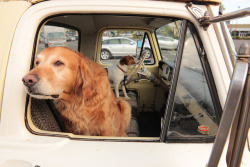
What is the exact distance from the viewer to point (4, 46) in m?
1.07

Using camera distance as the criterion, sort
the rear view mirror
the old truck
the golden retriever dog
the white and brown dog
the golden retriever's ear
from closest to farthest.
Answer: the rear view mirror
the old truck
the golden retriever dog
the golden retriever's ear
the white and brown dog

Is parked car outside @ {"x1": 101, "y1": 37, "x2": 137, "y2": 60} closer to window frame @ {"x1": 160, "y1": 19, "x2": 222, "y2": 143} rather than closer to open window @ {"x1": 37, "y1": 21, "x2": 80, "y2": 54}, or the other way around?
open window @ {"x1": 37, "y1": 21, "x2": 80, "y2": 54}

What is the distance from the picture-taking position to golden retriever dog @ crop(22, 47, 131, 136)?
149 cm

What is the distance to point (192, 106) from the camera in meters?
1.22

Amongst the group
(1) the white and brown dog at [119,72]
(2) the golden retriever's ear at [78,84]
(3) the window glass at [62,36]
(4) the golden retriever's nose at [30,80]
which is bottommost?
(1) the white and brown dog at [119,72]

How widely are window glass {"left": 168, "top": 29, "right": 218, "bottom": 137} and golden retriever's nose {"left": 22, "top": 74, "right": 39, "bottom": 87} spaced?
88 centimetres

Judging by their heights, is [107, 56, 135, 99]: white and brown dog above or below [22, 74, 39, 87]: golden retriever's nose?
below

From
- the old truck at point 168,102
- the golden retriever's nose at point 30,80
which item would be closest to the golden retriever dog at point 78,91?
the golden retriever's nose at point 30,80

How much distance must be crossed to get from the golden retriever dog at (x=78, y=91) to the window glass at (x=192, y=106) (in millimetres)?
824

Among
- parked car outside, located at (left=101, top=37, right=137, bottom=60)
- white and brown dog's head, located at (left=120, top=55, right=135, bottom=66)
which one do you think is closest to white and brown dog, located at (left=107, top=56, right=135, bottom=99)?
white and brown dog's head, located at (left=120, top=55, right=135, bottom=66)

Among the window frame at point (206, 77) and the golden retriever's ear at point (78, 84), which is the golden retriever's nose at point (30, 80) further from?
the window frame at point (206, 77)

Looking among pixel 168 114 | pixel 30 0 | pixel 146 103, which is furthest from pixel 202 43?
pixel 146 103

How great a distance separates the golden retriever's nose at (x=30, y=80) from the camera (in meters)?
1.06

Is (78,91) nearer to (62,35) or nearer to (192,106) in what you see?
(192,106)
